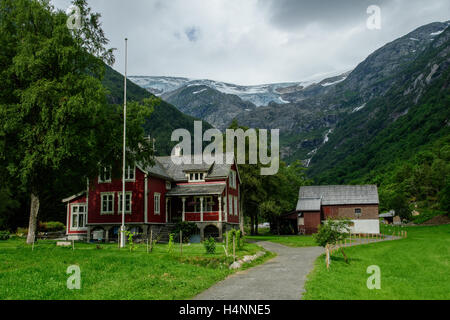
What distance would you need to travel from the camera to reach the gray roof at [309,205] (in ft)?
203

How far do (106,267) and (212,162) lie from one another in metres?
26.6

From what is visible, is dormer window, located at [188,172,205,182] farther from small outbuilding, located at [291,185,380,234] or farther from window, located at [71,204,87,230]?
small outbuilding, located at [291,185,380,234]

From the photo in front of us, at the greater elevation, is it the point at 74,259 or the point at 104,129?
the point at 104,129

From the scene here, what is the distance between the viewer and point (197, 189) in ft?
135

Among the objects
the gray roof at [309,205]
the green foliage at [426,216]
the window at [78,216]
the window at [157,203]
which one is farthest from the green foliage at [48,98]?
the green foliage at [426,216]

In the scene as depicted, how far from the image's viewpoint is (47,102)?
87.9 ft

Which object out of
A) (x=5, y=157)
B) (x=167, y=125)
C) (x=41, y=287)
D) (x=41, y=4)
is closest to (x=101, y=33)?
(x=41, y=4)

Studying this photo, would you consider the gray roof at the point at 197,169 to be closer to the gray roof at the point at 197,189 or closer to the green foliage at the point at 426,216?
the gray roof at the point at 197,189

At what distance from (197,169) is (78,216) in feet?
42.3

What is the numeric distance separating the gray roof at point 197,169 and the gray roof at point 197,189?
38.7 inches

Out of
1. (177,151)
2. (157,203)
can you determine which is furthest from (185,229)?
(177,151)

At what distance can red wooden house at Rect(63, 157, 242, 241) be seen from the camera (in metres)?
38.7

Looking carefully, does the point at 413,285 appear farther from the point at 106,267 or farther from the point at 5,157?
the point at 5,157

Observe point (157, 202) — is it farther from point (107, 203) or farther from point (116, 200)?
point (107, 203)
